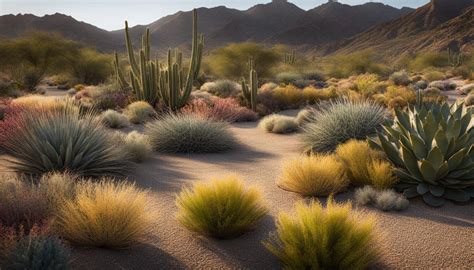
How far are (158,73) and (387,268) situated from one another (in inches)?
583

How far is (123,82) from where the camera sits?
68.6ft

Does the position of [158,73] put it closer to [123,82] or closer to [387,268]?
[123,82]

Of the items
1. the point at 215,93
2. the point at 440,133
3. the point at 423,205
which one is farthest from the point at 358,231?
the point at 215,93

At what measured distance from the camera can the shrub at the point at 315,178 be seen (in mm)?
6367

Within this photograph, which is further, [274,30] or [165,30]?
[274,30]

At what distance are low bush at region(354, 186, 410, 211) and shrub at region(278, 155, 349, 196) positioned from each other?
395mm

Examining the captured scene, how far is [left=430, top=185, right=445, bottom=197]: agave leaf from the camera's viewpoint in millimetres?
6062

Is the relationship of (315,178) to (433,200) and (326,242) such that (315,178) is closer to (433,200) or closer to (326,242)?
(433,200)

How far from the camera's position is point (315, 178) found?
6387 mm

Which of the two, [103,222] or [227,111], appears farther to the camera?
[227,111]

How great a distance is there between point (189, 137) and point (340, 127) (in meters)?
3.57

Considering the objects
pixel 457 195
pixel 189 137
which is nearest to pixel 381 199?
pixel 457 195

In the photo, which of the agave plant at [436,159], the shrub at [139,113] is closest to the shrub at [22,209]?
the agave plant at [436,159]

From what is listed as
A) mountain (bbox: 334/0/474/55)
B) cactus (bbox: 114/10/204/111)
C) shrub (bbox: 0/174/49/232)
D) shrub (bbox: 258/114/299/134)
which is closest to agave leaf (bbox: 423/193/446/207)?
shrub (bbox: 0/174/49/232)
